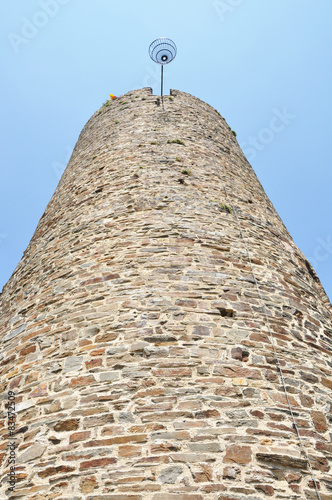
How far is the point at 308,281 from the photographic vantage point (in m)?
6.14

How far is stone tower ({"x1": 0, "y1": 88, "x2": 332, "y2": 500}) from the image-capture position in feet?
10.7

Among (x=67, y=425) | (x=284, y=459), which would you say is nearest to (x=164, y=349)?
(x=67, y=425)

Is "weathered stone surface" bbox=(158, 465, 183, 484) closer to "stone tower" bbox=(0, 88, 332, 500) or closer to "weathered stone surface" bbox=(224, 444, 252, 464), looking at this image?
"stone tower" bbox=(0, 88, 332, 500)

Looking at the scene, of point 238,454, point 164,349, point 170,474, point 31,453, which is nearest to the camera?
point 170,474

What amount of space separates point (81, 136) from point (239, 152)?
3.50 m

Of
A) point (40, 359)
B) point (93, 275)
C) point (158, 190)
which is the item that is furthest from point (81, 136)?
point (40, 359)

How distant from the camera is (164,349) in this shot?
4012mm

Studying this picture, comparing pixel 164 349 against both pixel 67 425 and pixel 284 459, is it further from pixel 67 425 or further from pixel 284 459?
pixel 284 459

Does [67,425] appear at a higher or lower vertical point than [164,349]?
lower

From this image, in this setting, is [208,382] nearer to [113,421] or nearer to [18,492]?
[113,421]

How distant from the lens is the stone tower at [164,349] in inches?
128

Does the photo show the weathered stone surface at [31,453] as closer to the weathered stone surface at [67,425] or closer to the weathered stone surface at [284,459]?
the weathered stone surface at [67,425]

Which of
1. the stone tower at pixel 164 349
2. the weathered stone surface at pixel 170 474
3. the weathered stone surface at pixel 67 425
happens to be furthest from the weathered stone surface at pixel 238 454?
the weathered stone surface at pixel 67 425

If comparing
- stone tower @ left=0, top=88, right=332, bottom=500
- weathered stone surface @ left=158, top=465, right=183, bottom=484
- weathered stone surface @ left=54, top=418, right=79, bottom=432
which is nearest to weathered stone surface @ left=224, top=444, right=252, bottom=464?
stone tower @ left=0, top=88, right=332, bottom=500
